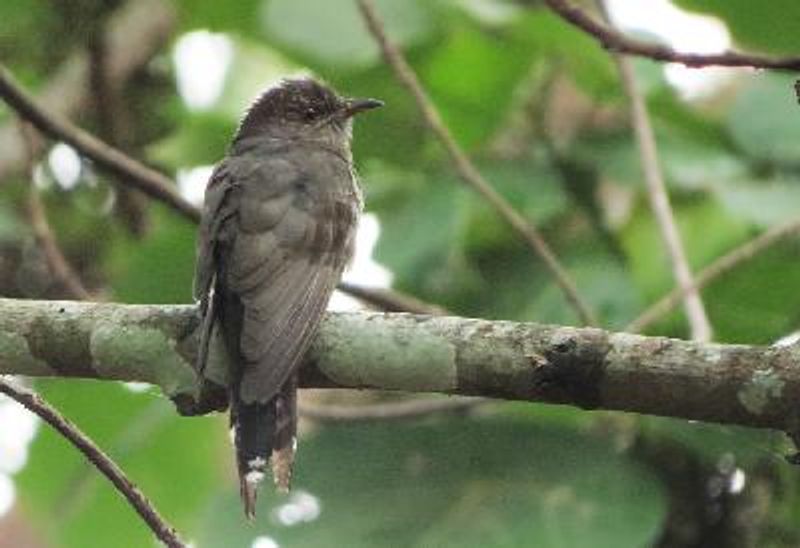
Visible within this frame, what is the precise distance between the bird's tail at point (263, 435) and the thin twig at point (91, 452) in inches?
20.8

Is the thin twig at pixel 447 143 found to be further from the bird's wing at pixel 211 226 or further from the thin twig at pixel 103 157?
the thin twig at pixel 103 157

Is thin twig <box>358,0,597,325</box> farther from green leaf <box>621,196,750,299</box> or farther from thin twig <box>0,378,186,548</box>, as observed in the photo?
thin twig <box>0,378,186,548</box>

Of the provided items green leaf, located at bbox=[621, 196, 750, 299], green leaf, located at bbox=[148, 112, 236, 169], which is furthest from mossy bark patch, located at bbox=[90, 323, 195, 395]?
green leaf, located at bbox=[148, 112, 236, 169]

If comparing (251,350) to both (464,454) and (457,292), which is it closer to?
(464,454)

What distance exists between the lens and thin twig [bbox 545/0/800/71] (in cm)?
347

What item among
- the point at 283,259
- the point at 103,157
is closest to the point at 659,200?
the point at 283,259

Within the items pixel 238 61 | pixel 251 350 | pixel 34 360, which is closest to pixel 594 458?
pixel 251 350

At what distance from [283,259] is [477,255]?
125 cm

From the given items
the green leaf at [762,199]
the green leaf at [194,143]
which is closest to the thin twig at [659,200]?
the green leaf at [762,199]

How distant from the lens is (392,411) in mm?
4961

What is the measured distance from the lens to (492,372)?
3.53 metres

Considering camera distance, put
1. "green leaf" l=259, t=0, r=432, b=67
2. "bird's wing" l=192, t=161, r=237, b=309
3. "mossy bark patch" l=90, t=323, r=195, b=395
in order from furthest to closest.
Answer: "green leaf" l=259, t=0, r=432, b=67 → "bird's wing" l=192, t=161, r=237, b=309 → "mossy bark patch" l=90, t=323, r=195, b=395

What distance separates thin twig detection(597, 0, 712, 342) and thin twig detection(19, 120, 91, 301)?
5.23 ft

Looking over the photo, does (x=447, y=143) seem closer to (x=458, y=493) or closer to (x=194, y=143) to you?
(x=458, y=493)
